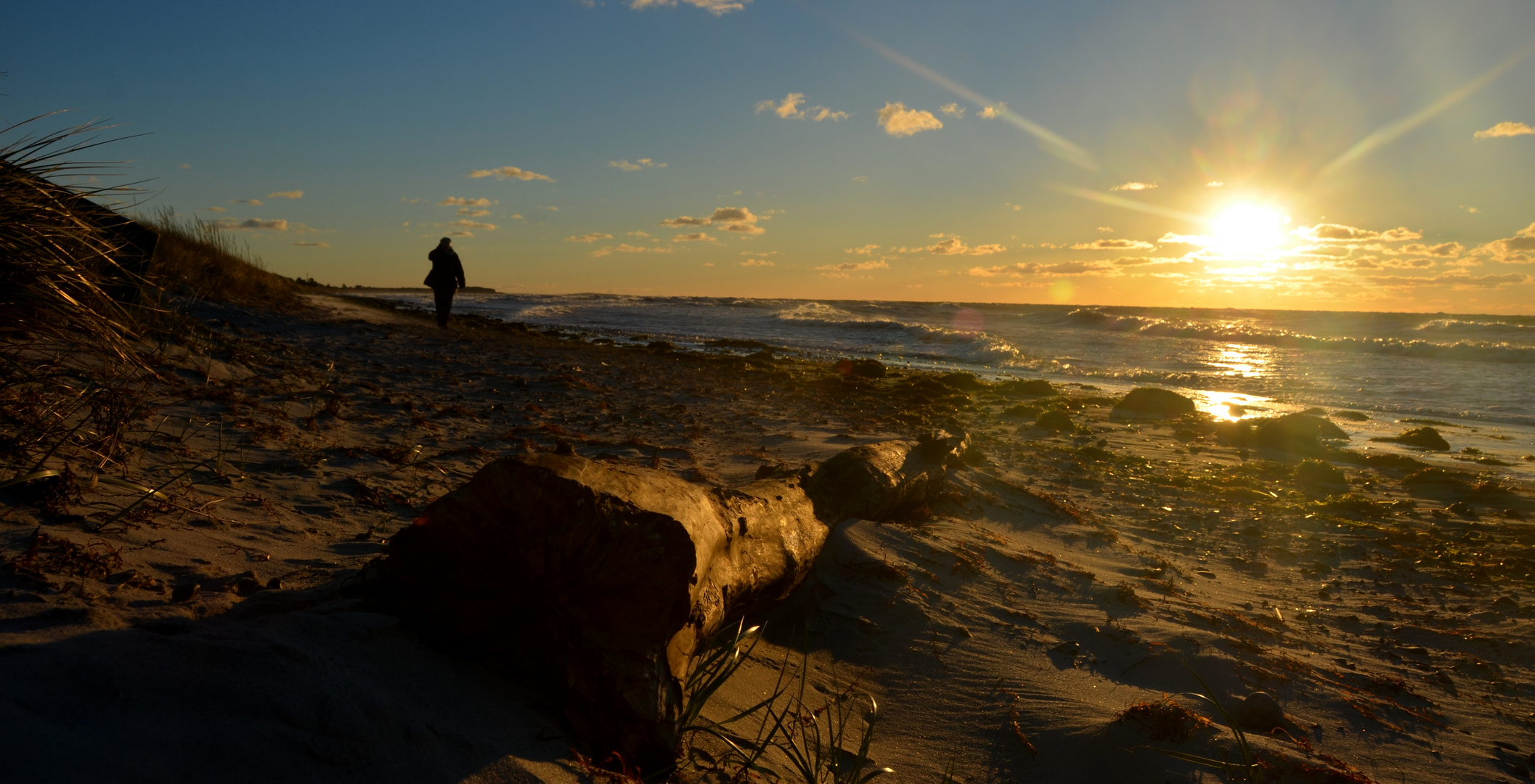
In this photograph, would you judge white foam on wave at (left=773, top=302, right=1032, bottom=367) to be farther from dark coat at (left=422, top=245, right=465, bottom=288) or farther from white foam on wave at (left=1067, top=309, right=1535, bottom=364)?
dark coat at (left=422, top=245, right=465, bottom=288)

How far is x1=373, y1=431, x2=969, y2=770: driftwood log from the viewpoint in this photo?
1.98m

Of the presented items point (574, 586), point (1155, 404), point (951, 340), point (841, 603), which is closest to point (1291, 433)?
point (1155, 404)

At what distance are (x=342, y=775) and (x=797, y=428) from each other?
628 centimetres

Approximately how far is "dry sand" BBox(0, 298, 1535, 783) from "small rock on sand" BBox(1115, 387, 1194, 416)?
8.29ft

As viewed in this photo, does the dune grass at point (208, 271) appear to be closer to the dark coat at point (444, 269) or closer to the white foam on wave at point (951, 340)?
the dark coat at point (444, 269)

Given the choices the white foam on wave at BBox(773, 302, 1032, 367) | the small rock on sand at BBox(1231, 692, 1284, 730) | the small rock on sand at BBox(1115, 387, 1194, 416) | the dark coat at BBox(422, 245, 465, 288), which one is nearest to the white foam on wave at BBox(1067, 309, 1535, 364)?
the white foam on wave at BBox(773, 302, 1032, 367)

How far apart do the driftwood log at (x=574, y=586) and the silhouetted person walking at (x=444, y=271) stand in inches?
485

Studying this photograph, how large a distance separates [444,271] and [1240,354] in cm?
2128

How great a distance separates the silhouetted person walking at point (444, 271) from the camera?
→ 527 inches

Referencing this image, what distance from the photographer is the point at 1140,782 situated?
238cm

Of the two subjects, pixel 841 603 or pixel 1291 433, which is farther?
pixel 1291 433

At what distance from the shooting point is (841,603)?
3.48 metres

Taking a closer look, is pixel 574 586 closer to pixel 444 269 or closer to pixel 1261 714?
pixel 1261 714

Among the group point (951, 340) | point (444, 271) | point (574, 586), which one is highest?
point (444, 271)
